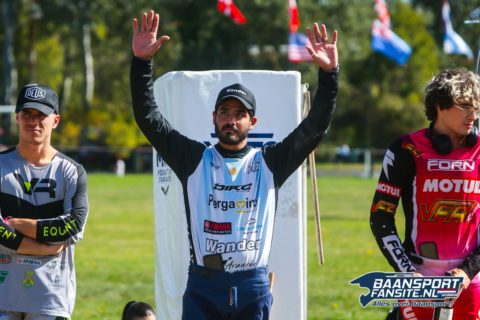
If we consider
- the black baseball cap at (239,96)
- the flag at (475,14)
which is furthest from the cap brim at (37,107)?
A: the flag at (475,14)

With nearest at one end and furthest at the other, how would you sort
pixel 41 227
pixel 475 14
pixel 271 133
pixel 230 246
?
1. pixel 230 246
2. pixel 41 227
3. pixel 271 133
4. pixel 475 14

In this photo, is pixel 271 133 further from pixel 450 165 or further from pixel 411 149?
pixel 450 165

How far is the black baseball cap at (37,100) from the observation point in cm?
573

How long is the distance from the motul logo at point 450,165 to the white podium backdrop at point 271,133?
1.84 metres

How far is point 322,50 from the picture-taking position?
5.34 m

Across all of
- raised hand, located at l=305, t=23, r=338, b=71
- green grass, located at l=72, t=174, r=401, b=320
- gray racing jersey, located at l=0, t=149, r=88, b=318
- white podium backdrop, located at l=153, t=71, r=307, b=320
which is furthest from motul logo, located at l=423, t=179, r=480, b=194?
green grass, located at l=72, t=174, r=401, b=320

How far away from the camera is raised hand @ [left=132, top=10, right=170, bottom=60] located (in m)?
5.33

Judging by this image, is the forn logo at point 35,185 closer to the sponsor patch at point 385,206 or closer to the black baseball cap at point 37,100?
the black baseball cap at point 37,100

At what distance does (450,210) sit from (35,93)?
2.43 meters

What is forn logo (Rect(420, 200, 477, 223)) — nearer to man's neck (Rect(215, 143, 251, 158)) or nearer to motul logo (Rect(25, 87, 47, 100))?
man's neck (Rect(215, 143, 251, 158))

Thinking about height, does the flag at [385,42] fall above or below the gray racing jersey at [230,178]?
above

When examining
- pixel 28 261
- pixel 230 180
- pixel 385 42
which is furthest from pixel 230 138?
pixel 385 42

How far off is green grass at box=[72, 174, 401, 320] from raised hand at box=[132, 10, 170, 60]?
5.59 metres

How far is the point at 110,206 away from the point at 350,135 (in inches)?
2054
